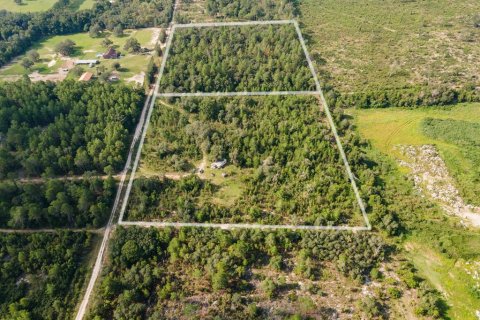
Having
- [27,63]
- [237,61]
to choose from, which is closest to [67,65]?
[27,63]

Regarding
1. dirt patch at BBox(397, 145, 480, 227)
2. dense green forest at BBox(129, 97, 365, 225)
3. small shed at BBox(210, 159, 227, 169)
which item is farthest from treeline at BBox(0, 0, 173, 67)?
dirt patch at BBox(397, 145, 480, 227)

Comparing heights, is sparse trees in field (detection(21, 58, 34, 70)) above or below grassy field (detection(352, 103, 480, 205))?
above

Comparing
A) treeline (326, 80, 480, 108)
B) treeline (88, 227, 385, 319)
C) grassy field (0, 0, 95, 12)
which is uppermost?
grassy field (0, 0, 95, 12)

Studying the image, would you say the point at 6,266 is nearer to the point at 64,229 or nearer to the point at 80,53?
the point at 64,229

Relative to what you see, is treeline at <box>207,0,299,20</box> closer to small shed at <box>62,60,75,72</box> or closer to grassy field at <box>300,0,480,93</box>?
grassy field at <box>300,0,480,93</box>

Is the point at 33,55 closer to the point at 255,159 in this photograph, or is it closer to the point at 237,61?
the point at 237,61

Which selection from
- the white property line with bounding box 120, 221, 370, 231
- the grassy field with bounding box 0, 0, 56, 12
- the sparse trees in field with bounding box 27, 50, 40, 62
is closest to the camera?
the white property line with bounding box 120, 221, 370, 231
